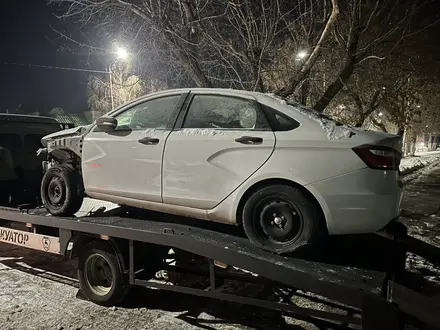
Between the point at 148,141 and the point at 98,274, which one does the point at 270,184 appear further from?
the point at 98,274

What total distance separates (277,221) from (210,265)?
82 centimetres

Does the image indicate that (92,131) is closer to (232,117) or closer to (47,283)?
(232,117)

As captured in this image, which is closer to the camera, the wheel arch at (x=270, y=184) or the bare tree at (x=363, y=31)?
the wheel arch at (x=270, y=184)

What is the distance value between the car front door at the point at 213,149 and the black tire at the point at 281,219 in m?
0.25

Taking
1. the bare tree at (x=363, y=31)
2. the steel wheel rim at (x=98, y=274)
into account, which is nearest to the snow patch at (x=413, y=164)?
the bare tree at (x=363, y=31)

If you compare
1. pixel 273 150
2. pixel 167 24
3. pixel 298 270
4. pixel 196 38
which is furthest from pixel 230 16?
pixel 298 270

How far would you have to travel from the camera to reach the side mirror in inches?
164

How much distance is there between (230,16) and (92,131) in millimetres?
6639

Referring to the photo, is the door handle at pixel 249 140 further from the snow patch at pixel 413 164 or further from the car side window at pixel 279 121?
the snow patch at pixel 413 164

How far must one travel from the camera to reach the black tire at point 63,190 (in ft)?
14.6

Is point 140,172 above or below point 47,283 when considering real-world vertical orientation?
above

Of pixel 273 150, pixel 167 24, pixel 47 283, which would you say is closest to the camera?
pixel 273 150

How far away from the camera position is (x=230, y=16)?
991cm

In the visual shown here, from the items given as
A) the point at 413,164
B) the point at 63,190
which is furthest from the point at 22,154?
the point at 413,164
